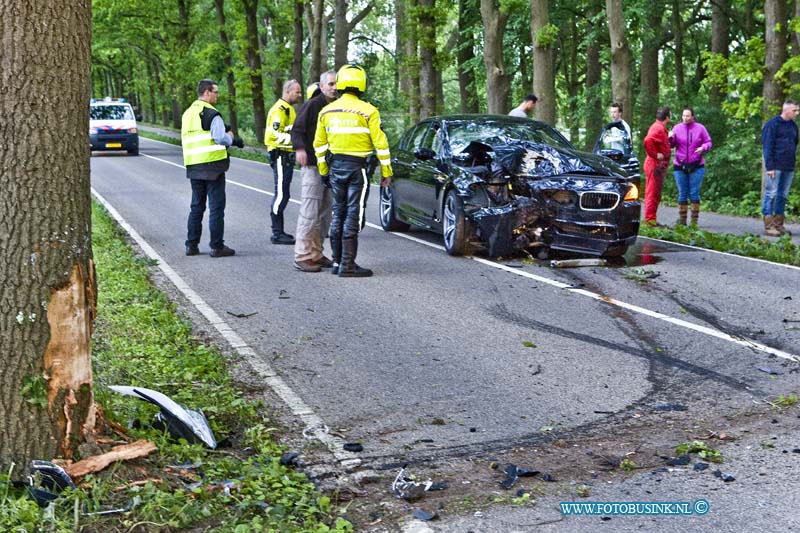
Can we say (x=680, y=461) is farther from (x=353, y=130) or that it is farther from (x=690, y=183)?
(x=690, y=183)

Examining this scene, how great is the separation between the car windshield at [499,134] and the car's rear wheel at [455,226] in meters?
0.68

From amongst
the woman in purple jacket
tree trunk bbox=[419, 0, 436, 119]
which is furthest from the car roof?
tree trunk bbox=[419, 0, 436, 119]

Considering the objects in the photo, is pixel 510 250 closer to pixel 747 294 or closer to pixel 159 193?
pixel 747 294

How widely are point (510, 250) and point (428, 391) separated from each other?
5653 mm

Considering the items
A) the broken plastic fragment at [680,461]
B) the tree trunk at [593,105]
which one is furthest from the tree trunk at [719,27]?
the broken plastic fragment at [680,461]

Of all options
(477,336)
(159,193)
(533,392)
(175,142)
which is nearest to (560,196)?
(477,336)

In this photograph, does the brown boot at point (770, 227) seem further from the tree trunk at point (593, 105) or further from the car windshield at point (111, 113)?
the car windshield at point (111, 113)

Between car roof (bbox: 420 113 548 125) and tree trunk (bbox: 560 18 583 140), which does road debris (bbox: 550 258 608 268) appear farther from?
tree trunk (bbox: 560 18 583 140)

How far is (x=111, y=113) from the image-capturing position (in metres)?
38.3

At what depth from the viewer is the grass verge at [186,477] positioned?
4.21 m

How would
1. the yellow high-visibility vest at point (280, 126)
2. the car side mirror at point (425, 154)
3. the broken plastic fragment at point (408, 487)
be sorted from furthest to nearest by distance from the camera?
the yellow high-visibility vest at point (280, 126), the car side mirror at point (425, 154), the broken plastic fragment at point (408, 487)

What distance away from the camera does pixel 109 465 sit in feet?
15.1

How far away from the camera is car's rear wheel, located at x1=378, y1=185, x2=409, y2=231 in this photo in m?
14.7

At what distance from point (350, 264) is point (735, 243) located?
553 cm
